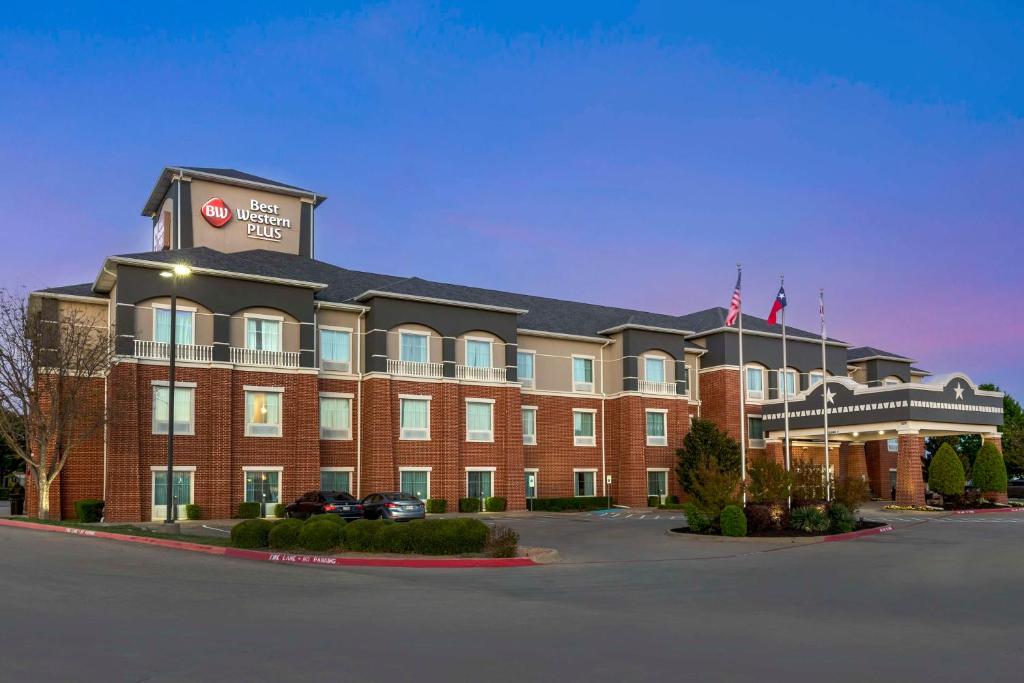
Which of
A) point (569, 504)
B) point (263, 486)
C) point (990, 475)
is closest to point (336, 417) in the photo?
point (263, 486)

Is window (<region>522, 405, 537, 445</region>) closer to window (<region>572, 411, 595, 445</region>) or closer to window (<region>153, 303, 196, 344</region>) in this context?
window (<region>572, 411, 595, 445</region>)

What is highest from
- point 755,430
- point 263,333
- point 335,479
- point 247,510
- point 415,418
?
point 263,333

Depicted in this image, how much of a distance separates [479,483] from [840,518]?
20718mm

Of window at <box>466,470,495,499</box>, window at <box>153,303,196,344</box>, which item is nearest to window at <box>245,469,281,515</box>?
window at <box>153,303,196,344</box>

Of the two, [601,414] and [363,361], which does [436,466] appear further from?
[601,414]

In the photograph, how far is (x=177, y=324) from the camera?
3916 centimetres

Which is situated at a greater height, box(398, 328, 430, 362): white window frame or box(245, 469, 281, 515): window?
box(398, 328, 430, 362): white window frame

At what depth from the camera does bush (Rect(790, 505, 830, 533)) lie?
29.2 metres

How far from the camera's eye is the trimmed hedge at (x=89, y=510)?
Answer: 1425 inches

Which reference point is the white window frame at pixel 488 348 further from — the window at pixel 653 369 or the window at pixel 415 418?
the window at pixel 653 369

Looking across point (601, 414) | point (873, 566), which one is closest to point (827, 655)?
point (873, 566)

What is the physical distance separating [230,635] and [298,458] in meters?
30.6

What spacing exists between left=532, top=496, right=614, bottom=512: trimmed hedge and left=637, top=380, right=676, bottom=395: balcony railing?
6696 millimetres

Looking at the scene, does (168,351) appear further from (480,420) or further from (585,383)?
(585,383)
